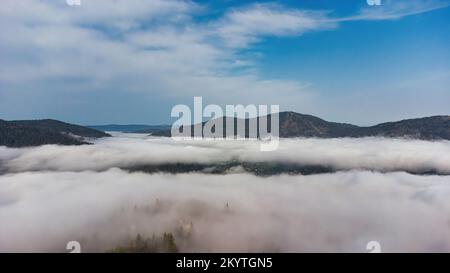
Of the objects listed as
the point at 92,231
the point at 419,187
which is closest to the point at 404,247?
the point at 419,187

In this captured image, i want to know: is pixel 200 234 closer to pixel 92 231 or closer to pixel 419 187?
pixel 92 231

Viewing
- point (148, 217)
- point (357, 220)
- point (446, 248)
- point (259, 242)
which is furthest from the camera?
point (148, 217)

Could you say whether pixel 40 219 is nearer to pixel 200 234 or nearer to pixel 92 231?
pixel 92 231

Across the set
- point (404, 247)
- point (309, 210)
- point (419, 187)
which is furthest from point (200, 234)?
point (419, 187)

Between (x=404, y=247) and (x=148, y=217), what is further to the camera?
(x=148, y=217)
